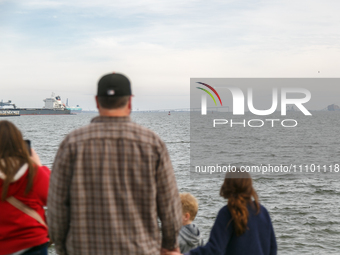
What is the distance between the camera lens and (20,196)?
250 cm

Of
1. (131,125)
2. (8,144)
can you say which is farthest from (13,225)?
(131,125)

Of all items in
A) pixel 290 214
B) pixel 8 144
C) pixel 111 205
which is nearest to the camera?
pixel 111 205

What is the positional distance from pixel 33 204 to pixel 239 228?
1.29 m

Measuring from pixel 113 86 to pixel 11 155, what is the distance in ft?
2.70

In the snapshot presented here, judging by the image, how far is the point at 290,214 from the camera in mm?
11750

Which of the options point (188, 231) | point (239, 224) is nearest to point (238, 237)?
point (239, 224)

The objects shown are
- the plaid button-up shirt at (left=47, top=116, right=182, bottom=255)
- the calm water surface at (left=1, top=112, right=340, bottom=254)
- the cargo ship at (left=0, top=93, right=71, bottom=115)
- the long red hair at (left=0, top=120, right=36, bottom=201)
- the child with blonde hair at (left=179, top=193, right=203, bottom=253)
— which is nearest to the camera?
the plaid button-up shirt at (left=47, top=116, right=182, bottom=255)

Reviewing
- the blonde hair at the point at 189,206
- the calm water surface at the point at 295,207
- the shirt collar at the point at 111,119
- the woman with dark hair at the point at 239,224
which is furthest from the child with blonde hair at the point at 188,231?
the calm water surface at the point at 295,207

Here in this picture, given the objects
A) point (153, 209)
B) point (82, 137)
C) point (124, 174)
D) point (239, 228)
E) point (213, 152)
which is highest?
point (82, 137)

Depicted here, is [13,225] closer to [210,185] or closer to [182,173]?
[210,185]

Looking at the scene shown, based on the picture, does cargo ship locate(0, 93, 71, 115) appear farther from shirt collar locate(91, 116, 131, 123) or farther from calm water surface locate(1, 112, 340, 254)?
shirt collar locate(91, 116, 131, 123)

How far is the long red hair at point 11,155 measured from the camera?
2.40 meters

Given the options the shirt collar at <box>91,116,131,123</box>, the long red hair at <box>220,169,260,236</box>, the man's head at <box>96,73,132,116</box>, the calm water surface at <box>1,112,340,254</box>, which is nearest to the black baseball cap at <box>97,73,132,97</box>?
the man's head at <box>96,73,132,116</box>

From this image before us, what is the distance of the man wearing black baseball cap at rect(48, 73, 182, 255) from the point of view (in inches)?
79.0
